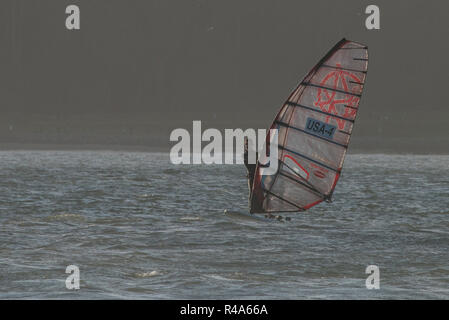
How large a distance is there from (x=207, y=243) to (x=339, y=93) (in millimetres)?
6235

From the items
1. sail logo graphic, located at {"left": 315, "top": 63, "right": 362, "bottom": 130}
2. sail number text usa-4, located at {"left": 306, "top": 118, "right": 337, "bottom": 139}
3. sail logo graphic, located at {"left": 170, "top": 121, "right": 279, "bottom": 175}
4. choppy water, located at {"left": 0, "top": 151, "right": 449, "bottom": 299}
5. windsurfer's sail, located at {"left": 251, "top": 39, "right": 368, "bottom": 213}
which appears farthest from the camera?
sail logo graphic, located at {"left": 170, "top": 121, "right": 279, "bottom": 175}

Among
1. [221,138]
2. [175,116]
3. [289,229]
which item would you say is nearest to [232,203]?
[289,229]

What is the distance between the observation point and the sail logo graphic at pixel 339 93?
23.7 m

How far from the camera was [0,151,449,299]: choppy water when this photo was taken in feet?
62.9

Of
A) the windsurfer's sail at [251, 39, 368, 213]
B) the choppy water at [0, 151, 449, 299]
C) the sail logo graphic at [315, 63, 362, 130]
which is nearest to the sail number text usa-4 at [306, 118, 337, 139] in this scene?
the windsurfer's sail at [251, 39, 368, 213]

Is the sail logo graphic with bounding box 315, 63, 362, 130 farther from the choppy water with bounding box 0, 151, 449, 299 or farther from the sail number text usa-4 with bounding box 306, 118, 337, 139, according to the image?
the choppy water with bounding box 0, 151, 449, 299

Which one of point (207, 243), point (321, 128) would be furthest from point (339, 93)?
point (207, 243)

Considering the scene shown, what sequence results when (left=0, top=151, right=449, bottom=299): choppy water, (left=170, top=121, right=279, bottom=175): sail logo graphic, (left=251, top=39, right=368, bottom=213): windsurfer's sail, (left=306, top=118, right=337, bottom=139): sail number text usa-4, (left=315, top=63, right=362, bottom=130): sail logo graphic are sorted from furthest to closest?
(left=170, top=121, right=279, bottom=175): sail logo graphic
(left=306, top=118, right=337, bottom=139): sail number text usa-4
(left=315, top=63, right=362, bottom=130): sail logo graphic
(left=251, top=39, right=368, bottom=213): windsurfer's sail
(left=0, top=151, right=449, bottom=299): choppy water

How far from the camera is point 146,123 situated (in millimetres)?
105438

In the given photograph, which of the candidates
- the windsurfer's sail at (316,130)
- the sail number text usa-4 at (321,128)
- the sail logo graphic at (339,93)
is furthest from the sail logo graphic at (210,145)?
the sail logo graphic at (339,93)

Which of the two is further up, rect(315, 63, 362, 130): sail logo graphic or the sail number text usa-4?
rect(315, 63, 362, 130): sail logo graphic

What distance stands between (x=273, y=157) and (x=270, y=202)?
5.56ft

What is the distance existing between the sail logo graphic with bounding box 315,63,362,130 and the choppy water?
13.4 ft

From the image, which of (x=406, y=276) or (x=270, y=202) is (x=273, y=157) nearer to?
(x=270, y=202)
